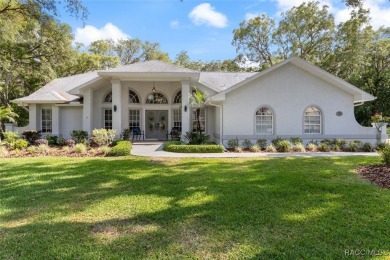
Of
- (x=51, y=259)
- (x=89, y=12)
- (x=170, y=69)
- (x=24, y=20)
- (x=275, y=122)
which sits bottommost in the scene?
(x=51, y=259)

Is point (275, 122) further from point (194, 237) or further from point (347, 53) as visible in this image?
point (347, 53)

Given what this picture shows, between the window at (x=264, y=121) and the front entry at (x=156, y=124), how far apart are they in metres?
7.26

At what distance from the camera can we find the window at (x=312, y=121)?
15555mm

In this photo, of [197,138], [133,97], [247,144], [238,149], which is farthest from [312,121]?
[133,97]

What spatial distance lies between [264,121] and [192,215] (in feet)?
38.5

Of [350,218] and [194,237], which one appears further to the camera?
[350,218]

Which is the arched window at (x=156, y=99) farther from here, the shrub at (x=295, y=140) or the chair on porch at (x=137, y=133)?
the shrub at (x=295, y=140)

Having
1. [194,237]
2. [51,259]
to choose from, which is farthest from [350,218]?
[51,259]

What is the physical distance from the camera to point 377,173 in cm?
793

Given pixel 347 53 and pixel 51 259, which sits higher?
pixel 347 53

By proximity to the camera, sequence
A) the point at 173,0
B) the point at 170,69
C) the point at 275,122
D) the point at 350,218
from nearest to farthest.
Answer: the point at 350,218 → the point at 173,0 → the point at 275,122 → the point at 170,69

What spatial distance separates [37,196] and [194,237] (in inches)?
165

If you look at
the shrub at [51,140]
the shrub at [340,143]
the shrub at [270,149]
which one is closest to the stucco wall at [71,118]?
the shrub at [51,140]

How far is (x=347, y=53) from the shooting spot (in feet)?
89.2
